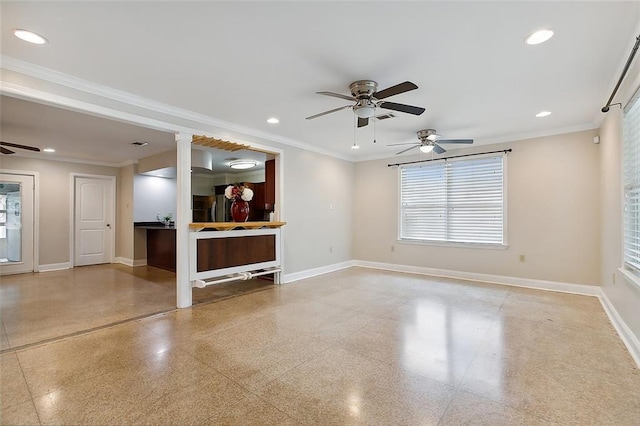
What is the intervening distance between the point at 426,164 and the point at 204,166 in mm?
4388

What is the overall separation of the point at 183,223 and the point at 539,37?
13.3 ft

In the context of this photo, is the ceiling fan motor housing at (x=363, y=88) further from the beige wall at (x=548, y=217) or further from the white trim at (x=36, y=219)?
the white trim at (x=36, y=219)

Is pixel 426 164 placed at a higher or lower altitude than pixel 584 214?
higher

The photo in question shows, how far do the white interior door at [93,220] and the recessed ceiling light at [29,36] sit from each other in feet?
19.0

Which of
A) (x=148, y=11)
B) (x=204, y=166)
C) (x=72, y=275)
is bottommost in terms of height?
(x=72, y=275)

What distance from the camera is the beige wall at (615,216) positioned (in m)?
2.67

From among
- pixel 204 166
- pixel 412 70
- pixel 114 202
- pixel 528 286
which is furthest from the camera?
pixel 114 202

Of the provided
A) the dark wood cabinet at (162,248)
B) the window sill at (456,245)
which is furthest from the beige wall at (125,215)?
the window sill at (456,245)

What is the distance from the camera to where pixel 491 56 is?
8.29 feet

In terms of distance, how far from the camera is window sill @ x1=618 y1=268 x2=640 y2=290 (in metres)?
2.53

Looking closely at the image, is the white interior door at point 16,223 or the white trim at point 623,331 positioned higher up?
the white interior door at point 16,223

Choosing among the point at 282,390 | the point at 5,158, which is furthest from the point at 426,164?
the point at 5,158

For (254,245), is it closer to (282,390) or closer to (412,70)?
(282,390)

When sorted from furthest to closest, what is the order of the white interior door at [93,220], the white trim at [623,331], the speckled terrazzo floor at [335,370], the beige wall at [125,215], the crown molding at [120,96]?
the beige wall at [125,215]
the white interior door at [93,220]
the crown molding at [120,96]
the white trim at [623,331]
the speckled terrazzo floor at [335,370]
